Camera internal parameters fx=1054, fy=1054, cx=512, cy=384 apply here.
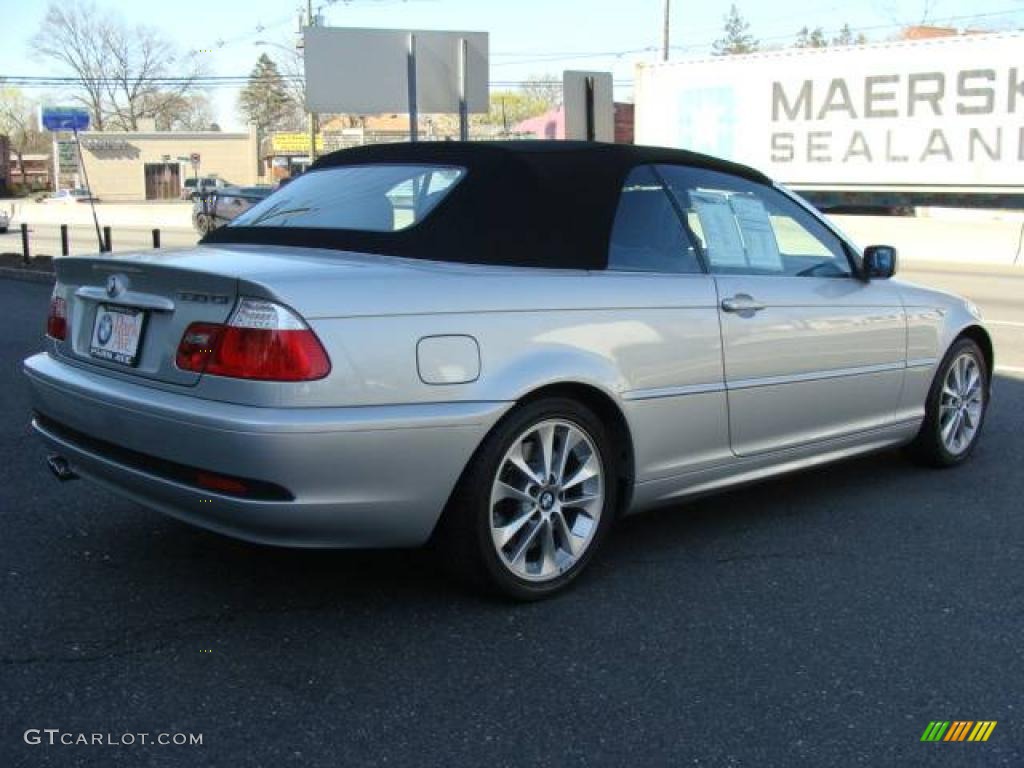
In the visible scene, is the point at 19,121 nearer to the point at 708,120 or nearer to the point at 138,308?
the point at 708,120

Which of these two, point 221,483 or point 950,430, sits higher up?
point 221,483

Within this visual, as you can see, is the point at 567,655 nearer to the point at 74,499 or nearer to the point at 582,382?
the point at 582,382

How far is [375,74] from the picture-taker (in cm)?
1653

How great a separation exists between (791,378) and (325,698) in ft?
7.85

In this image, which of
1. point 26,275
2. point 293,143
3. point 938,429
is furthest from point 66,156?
point 938,429

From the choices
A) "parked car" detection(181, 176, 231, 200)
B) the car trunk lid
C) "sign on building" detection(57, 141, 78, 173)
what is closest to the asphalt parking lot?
the car trunk lid

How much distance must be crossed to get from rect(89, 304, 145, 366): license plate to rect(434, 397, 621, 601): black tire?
1182 millimetres

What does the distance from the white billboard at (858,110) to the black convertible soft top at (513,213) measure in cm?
2416

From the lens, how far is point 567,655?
3303 mm

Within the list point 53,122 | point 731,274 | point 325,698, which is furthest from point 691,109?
point 325,698

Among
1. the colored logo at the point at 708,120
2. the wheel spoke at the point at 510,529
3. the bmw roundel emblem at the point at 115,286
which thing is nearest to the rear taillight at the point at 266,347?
the bmw roundel emblem at the point at 115,286

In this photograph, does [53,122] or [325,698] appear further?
[53,122]

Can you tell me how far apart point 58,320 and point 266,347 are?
4.40 ft

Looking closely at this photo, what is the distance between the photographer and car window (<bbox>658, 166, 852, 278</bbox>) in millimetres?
4367
